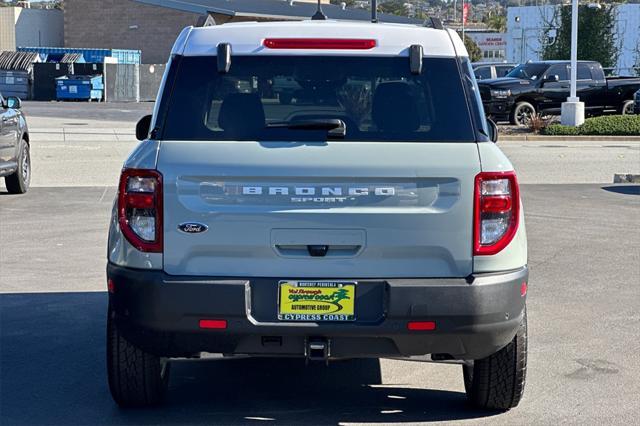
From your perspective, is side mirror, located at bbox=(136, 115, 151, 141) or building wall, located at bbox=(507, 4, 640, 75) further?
building wall, located at bbox=(507, 4, 640, 75)

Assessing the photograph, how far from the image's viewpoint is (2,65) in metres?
47.2

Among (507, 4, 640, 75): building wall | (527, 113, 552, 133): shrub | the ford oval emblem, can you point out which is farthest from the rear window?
(507, 4, 640, 75): building wall

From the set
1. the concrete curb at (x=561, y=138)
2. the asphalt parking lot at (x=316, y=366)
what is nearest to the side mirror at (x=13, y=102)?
the asphalt parking lot at (x=316, y=366)

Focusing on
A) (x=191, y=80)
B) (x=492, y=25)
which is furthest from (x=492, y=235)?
(x=492, y=25)

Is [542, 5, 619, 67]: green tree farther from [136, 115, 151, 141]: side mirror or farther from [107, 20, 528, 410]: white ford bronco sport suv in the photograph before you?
[107, 20, 528, 410]: white ford bronco sport suv

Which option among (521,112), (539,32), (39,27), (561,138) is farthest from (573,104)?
(39,27)

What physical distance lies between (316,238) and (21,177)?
11.1 meters

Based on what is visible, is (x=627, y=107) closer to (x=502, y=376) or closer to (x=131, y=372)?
(x=502, y=376)

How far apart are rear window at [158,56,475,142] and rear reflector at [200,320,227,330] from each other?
0.86 meters

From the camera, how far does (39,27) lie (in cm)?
6159

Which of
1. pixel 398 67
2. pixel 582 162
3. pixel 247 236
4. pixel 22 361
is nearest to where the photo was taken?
pixel 247 236

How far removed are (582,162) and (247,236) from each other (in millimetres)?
17478

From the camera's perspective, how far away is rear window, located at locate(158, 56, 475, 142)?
17.7 ft

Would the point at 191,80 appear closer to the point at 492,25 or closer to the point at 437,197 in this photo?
the point at 437,197
